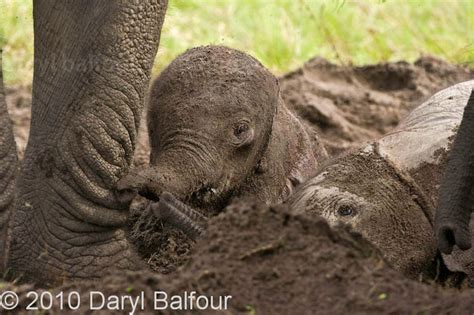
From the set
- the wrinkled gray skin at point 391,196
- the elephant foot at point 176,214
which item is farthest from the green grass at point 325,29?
the elephant foot at point 176,214

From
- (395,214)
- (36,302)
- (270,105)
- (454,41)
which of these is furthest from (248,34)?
(36,302)

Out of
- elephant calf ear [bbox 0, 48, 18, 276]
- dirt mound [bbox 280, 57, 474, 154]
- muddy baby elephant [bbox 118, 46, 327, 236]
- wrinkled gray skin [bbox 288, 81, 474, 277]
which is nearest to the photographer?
elephant calf ear [bbox 0, 48, 18, 276]

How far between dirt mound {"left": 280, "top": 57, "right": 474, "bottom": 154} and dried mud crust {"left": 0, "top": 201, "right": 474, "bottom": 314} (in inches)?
130

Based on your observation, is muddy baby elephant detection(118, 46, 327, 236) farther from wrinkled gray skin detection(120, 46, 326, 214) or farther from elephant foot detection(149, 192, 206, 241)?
elephant foot detection(149, 192, 206, 241)

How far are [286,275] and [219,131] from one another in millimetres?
1653

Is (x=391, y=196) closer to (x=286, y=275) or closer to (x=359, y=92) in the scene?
(x=286, y=275)

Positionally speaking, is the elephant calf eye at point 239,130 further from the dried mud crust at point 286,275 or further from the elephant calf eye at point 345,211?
the dried mud crust at point 286,275

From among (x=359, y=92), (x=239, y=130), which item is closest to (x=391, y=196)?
(x=239, y=130)

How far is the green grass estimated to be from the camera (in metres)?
8.39

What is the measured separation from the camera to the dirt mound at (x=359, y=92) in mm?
7160

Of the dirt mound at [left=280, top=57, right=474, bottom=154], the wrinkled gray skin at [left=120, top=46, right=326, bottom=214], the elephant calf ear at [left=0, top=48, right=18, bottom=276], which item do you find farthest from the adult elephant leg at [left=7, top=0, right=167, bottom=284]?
the dirt mound at [left=280, top=57, right=474, bottom=154]

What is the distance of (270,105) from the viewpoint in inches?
206

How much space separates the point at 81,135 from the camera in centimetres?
421

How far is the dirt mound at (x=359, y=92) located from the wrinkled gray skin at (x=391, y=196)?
1.99 m
